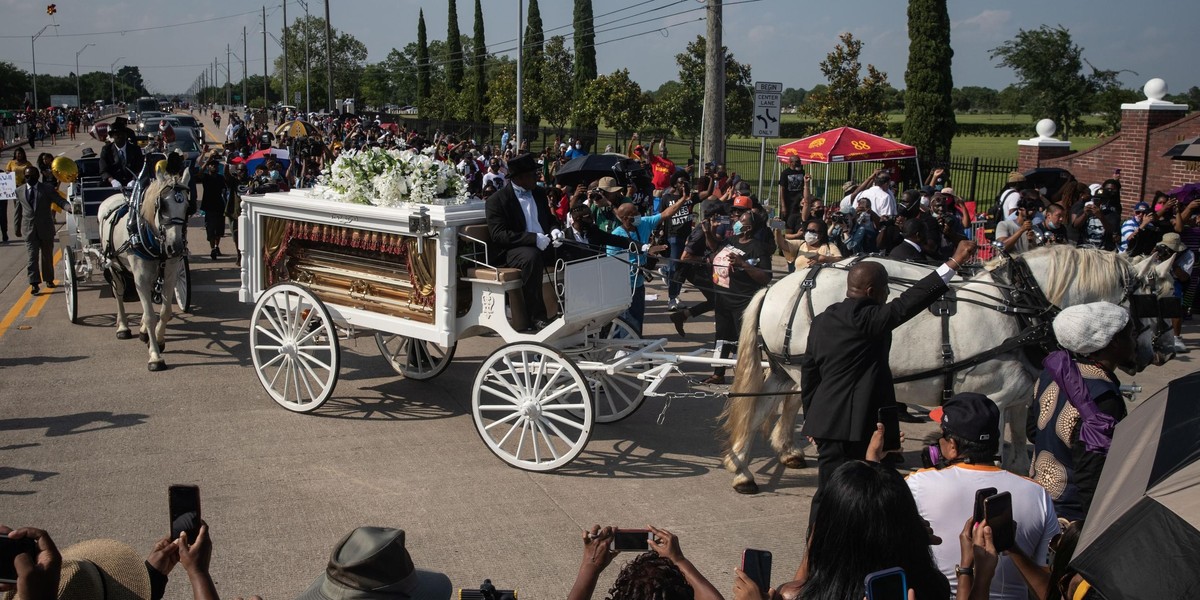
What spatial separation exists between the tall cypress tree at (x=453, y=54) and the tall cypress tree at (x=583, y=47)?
13.6 meters

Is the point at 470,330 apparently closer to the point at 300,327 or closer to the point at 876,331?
the point at 300,327

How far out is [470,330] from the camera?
25.3 feet

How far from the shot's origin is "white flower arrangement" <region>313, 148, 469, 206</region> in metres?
7.91

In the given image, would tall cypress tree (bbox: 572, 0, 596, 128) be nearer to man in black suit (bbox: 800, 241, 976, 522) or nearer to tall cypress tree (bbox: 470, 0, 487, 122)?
tall cypress tree (bbox: 470, 0, 487, 122)

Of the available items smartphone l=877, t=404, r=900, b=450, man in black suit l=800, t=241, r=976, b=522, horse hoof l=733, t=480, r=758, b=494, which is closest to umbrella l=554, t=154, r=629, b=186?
horse hoof l=733, t=480, r=758, b=494

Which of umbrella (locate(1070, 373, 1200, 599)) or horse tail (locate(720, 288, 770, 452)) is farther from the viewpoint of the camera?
horse tail (locate(720, 288, 770, 452))

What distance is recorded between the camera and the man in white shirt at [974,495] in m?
3.47

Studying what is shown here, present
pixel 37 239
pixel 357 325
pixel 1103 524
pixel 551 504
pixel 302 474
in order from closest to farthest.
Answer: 1. pixel 1103 524
2. pixel 551 504
3. pixel 302 474
4. pixel 357 325
5. pixel 37 239

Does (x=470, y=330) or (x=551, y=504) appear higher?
(x=470, y=330)

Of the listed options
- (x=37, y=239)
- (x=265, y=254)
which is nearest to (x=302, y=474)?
(x=265, y=254)

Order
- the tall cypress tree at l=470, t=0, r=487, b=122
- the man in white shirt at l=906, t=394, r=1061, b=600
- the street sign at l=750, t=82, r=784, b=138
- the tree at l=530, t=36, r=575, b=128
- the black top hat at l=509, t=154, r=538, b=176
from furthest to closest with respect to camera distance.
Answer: the tall cypress tree at l=470, t=0, r=487, b=122, the tree at l=530, t=36, r=575, b=128, the street sign at l=750, t=82, r=784, b=138, the black top hat at l=509, t=154, r=538, b=176, the man in white shirt at l=906, t=394, r=1061, b=600

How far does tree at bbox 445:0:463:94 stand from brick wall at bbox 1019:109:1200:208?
39291mm

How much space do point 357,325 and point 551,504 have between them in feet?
8.41

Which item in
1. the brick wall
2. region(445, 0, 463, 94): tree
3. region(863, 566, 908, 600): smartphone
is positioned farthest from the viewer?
region(445, 0, 463, 94): tree
